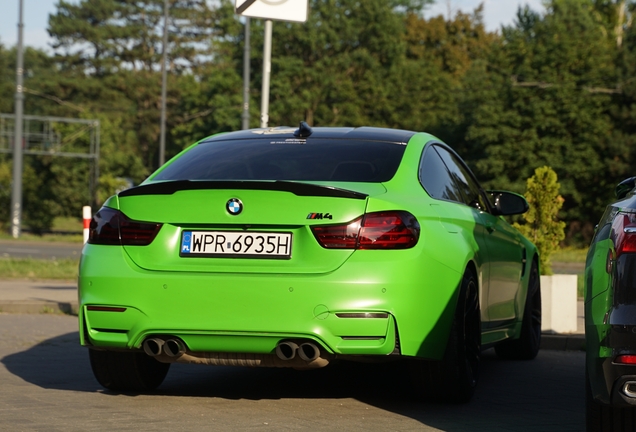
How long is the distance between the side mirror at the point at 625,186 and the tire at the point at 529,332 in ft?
9.27

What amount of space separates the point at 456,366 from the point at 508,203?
6.82ft

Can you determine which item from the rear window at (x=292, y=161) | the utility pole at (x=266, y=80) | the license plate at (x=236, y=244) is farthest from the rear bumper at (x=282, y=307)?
the utility pole at (x=266, y=80)

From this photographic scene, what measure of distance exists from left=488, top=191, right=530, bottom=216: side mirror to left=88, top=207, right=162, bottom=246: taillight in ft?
9.34

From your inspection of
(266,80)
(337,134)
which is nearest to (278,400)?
(337,134)

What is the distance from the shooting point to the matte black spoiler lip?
557cm

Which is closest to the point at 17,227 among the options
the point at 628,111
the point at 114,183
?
the point at 114,183

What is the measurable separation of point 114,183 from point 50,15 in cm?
3340

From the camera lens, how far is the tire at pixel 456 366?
591 centimetres

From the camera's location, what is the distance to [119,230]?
229 inches

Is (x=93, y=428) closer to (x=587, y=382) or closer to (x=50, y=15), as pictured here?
(x=587, y=382)

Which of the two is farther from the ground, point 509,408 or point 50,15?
point 50,15

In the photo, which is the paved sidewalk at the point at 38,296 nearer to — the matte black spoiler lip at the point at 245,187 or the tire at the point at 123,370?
the tire at the point at 123,370

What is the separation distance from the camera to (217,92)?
63031mm

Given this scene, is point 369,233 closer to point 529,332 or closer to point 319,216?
point 319,216
